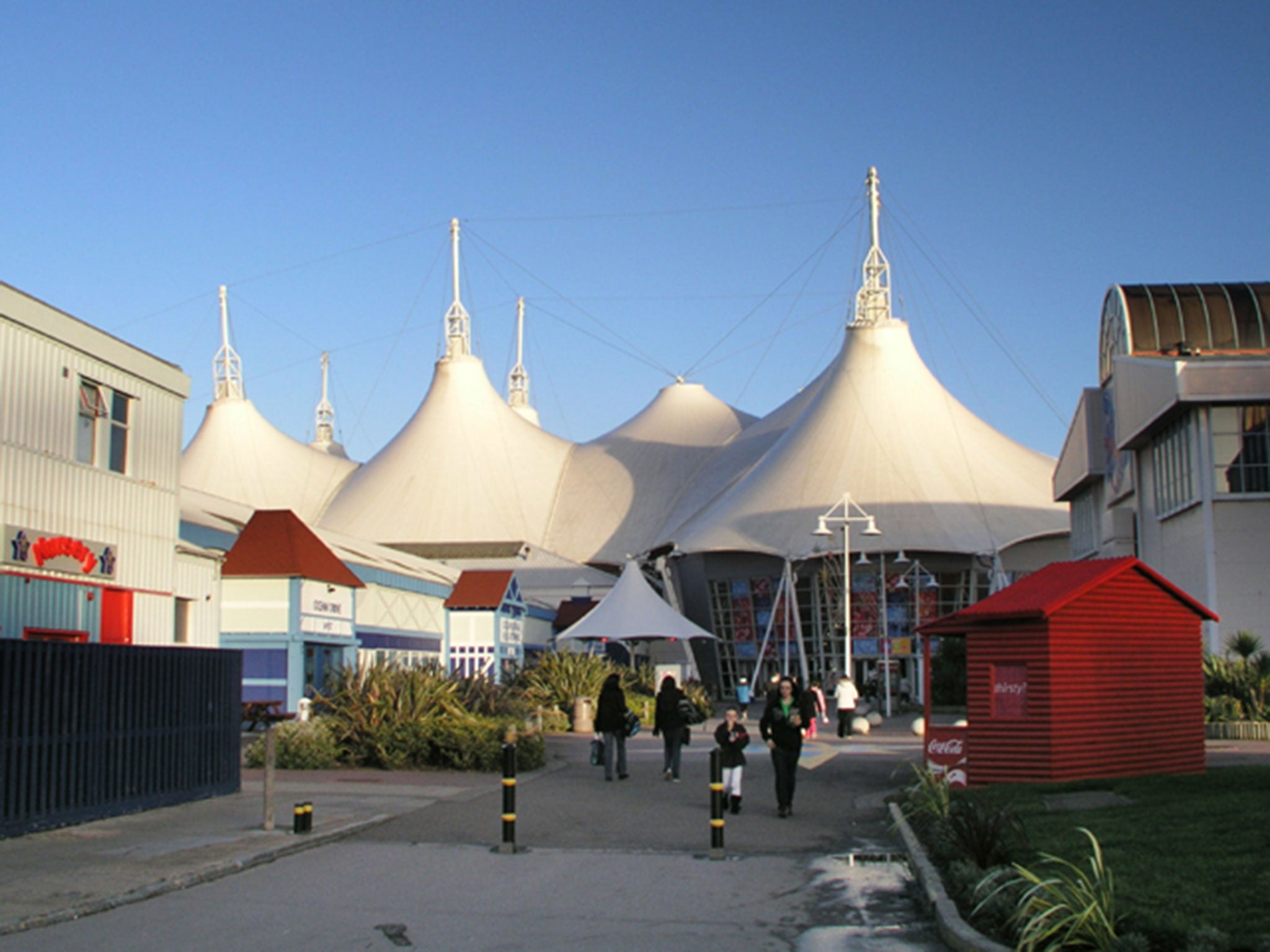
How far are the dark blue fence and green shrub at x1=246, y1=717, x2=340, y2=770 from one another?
3.54 meters

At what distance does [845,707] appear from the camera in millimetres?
28953

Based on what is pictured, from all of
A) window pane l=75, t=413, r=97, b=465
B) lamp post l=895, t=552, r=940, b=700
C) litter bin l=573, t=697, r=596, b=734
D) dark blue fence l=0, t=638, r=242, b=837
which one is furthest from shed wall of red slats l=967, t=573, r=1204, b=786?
lamp post l=895, t=552, r=940, b=700

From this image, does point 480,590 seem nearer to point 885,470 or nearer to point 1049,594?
point 885,470

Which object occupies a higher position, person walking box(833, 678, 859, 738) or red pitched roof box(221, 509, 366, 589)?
red pitched roof box(221, 509, 366, 589)

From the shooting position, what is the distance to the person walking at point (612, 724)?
19.1 meters

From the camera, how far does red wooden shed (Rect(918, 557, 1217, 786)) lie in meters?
15.4

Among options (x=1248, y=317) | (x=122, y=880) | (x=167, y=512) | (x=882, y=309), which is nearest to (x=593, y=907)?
(x=122, y=880)

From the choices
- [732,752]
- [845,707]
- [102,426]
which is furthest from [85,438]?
[845,707]

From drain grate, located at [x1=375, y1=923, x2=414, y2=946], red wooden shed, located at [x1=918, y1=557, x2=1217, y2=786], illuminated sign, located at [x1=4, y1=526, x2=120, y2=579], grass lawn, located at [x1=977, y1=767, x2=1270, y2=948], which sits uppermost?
illuminated sign, located at [x1=4, y1=526, x2=120, y2=579]

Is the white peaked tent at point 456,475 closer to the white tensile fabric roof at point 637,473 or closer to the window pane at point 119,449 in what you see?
the white tensile fabric roof at point 637,473

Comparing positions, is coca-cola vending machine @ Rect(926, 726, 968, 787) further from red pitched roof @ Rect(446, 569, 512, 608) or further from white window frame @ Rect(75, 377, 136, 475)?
red pitched roof @ Rect(446, 569, 512, 608)

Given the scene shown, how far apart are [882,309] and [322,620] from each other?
37.5 meters

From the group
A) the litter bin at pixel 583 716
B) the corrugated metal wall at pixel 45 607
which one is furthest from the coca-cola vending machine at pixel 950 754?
the litter bin at pixel 583 716

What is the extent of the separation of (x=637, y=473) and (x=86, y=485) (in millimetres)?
62657
